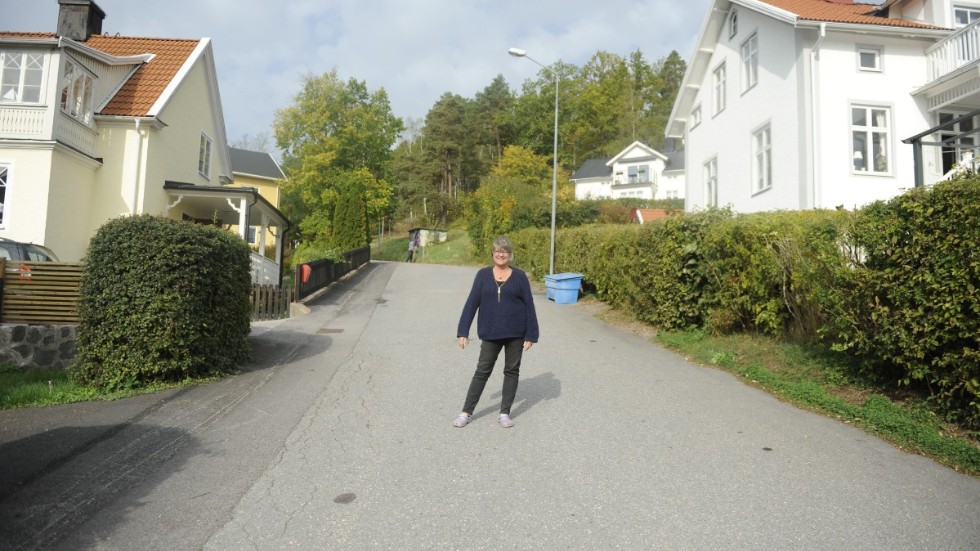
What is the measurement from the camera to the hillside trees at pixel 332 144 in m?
45.7

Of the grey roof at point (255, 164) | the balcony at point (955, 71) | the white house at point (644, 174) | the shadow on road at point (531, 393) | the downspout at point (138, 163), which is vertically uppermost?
the white house at point (644, 174)

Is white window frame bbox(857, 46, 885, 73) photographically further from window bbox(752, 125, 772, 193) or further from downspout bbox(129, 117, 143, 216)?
downspout bbox(129, 117, 143, 216)

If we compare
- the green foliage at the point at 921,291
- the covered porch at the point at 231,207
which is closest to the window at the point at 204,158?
the covered porch at the point at 231,207

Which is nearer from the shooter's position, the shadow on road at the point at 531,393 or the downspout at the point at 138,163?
the shadow on road at the point at 531,393

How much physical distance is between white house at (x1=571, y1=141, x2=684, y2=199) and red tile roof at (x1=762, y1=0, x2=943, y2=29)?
36.8 metres

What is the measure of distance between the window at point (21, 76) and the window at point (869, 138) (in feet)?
71.1

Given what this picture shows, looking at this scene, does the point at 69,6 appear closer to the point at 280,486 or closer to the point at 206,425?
the point at 206,425

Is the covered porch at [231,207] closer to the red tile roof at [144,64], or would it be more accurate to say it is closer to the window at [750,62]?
the red tile roof at [144,64]

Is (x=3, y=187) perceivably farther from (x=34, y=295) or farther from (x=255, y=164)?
(x=255, y=164)

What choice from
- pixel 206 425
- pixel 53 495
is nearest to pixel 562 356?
pixel 206 425

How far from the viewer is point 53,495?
390 centimetres

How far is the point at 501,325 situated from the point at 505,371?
0.45 meters

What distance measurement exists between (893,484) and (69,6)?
26.0 m

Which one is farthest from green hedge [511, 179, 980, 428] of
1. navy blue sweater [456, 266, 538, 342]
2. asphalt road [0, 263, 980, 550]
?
navy blue sweater [456, 266, 538, 342]
